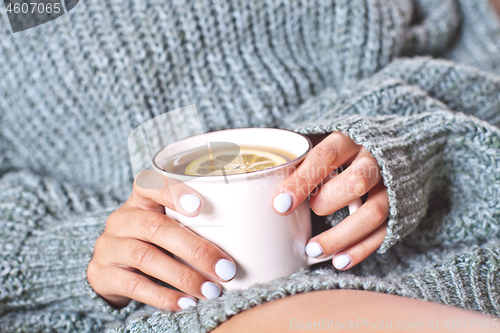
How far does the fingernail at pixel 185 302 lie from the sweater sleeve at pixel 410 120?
24 cm

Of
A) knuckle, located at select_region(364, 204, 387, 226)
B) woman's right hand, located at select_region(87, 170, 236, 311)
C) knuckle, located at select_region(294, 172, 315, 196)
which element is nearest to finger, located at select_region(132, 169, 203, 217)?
woman's right hand, located at select_region(87, 170, 236, 311)

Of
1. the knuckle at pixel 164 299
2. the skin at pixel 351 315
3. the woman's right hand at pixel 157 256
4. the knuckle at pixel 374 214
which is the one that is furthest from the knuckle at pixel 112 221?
the knuckle at pixel 374 214

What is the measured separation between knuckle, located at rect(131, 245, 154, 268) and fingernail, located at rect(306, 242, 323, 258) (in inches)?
7.4

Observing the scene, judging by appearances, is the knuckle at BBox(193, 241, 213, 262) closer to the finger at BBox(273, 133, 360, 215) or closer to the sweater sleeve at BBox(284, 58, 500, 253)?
the finger at BBox(273, 133, 360, 215)

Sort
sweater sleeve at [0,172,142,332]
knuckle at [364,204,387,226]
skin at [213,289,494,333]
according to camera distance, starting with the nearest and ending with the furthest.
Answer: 1. skin at [213,289,494,333]
2. knuckle at [364,204,387,226]
3. sweater sleeve at [0,172,142,332]

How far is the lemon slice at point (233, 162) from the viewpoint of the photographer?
0.42 meters

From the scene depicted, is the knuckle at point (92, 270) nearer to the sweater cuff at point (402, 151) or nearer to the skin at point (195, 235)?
the skin at point (195, 235)

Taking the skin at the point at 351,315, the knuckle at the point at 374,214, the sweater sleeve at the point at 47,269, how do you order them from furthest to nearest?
the sweater sleeve at the point at 47,269
the knuckle at the point at 374,214
the skin at the point at 351,315

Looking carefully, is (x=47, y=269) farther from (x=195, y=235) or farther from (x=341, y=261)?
(x=341, y=261)

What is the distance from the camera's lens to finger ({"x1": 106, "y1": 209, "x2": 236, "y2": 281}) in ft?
1.33

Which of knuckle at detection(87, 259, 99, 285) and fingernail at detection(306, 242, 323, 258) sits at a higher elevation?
fingernail at detection(306, 242, 323, 258)

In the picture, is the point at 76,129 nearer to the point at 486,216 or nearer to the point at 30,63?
the point at 30,63

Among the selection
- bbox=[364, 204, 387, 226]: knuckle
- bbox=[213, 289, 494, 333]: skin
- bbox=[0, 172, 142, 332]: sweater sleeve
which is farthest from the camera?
bbox=[0, 172, 142, 332]: sweater sleeve

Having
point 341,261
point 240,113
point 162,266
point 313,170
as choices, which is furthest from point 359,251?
point 240,113
